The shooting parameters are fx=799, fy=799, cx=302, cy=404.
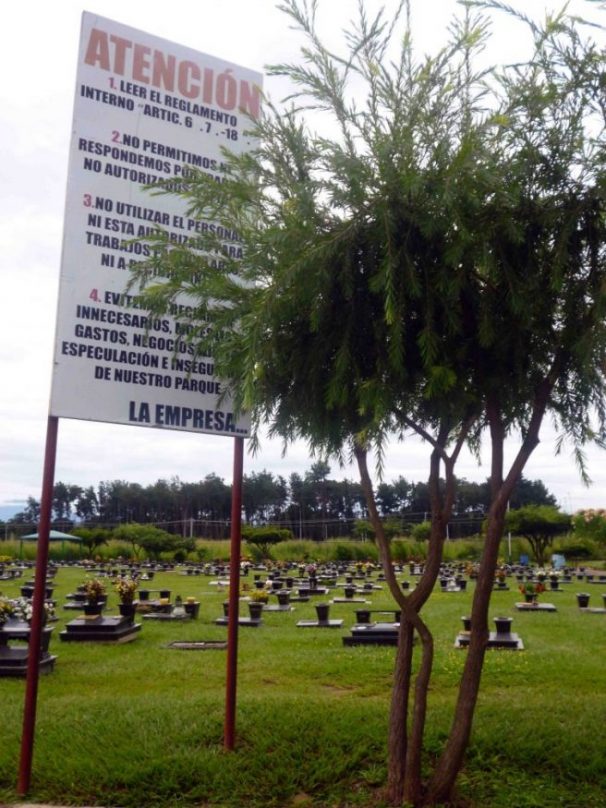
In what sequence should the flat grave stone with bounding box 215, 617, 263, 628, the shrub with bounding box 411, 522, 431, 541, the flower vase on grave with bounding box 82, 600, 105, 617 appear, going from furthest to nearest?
the shrub with bounding box 411, 522, 431, 541 → the flat grave stone with bounding box 215, 617, 263, 628 → the flower vase on grave with bounding box 82, 600, 105, 617

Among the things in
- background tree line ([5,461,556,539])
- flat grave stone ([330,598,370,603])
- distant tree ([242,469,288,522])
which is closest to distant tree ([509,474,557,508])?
background tree line ([5,461,556,539])

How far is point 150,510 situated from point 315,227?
3281 inches

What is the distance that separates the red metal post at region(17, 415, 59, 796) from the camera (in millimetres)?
5648

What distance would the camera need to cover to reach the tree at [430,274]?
4.89 metres

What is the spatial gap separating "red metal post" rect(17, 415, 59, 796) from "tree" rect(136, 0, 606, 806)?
161 centimetres

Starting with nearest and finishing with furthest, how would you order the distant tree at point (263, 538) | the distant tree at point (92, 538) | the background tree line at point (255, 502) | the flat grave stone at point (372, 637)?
the flat grave stone at point (372, 637) < the distant tree at point (263, 538) < the distant tree at point (92, 538) < the background tree line at point (255, 502)

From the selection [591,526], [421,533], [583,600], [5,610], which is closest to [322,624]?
[5,610]

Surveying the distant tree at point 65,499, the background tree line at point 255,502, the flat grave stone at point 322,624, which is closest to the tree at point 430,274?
the flat grave stone at point 322,624

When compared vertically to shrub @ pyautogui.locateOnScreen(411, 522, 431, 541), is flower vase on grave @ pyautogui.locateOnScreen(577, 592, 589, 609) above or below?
below

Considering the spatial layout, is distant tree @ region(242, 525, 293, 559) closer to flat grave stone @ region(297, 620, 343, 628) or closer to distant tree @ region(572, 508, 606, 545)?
distant tree @ region(572, 508, 606, 545)

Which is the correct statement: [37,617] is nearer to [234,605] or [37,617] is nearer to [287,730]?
[234,605]

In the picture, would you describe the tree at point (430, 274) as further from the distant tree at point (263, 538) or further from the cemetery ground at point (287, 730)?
the distant tree at point (263, 538)

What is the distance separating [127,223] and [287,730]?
14.5ft

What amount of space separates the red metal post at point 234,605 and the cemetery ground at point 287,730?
240 mm
